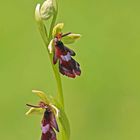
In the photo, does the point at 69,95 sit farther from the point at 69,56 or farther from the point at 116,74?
the point at 69,56

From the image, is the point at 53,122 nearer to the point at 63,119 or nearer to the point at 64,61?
the point at 63,119

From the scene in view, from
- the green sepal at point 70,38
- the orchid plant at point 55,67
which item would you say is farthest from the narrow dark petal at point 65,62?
the green sepal at point 70,38

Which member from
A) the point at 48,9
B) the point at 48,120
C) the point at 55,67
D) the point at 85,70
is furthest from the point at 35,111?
the point at 85,70

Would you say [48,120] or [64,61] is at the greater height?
[64,61]

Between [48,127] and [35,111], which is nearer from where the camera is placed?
[48,127]

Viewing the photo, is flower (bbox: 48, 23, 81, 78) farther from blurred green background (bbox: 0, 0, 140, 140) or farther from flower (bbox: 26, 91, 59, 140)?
blurred green background (bbox: 0, 0, 140, 140)

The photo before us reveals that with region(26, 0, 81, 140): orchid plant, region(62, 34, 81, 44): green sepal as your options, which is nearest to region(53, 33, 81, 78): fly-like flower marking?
region(26, 0, 81, 140): orchid plant
